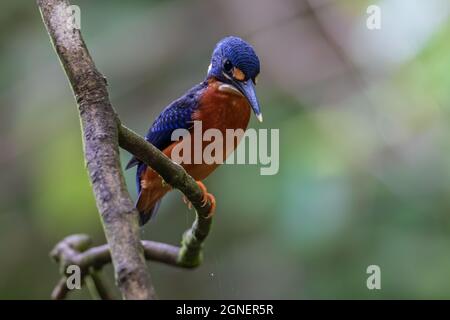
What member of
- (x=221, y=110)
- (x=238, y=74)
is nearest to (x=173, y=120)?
(x=221, y=110)

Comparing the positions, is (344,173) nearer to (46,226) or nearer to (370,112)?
(370,112)

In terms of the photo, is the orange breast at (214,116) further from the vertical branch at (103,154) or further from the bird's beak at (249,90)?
the vertical branch at (103,154)

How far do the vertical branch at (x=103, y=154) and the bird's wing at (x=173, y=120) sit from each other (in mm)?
1492

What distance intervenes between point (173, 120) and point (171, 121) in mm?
14

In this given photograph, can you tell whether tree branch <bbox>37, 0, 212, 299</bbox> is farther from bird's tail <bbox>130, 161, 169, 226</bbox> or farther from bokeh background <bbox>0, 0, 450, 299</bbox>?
bokeh background <bbox>0, 0, 450, 299</bbox>

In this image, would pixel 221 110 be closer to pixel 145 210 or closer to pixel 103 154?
pixel 145 210

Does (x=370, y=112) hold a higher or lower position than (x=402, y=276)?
higher

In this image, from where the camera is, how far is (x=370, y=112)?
4492mm

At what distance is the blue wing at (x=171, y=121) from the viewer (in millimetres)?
3736

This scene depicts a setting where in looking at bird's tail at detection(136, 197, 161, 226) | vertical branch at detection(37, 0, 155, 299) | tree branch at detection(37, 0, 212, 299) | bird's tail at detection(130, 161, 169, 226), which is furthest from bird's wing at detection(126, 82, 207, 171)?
vertical branch at detection(37, 0, 155, 299)

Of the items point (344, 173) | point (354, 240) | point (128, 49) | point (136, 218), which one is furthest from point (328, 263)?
point (136, 218)

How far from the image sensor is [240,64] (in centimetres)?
338

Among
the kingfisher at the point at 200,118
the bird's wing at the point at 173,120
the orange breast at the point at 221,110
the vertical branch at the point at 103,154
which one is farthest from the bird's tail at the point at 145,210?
the vertical branch at the point at 103,154
